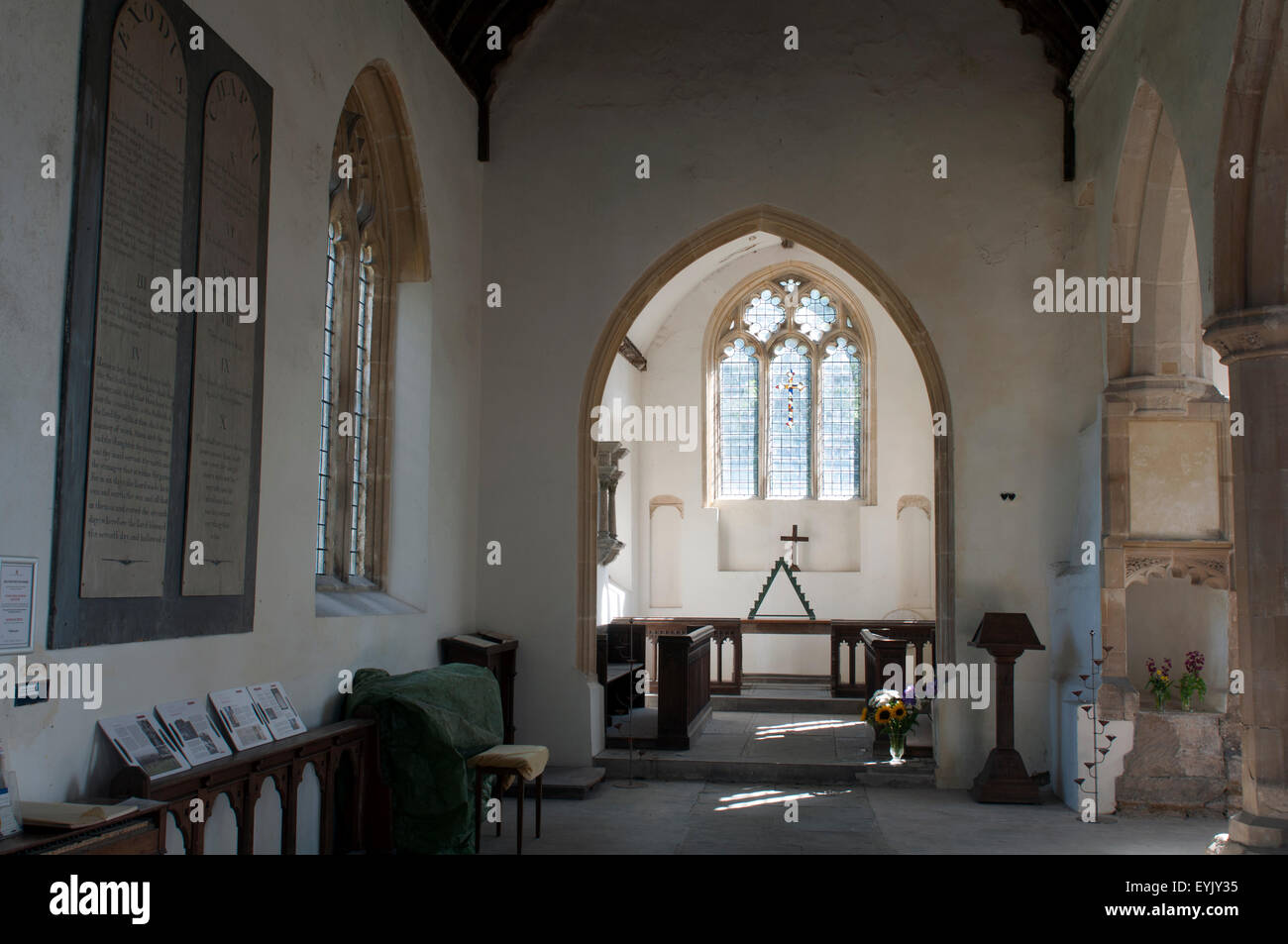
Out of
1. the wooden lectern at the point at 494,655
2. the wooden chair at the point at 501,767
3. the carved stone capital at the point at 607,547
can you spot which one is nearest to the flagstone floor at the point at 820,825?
the wooden chair at the point at 501,767

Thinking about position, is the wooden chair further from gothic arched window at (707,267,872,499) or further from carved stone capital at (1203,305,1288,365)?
gothic arched window at (707,267,872,499)

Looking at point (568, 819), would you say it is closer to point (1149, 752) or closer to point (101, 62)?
point (1149, 752)

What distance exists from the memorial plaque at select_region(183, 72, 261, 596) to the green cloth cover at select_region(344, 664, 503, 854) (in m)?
1.04

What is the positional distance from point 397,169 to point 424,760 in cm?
363

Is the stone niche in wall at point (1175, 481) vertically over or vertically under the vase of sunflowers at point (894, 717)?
over

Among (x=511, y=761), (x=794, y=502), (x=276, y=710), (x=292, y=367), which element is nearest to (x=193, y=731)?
(x=276, y=710)

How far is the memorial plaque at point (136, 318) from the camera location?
12.9 ft

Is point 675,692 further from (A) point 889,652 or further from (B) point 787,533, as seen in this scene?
(B) point 787,533

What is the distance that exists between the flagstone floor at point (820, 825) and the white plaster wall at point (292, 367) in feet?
4.43

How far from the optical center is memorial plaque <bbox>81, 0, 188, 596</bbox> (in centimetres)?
393

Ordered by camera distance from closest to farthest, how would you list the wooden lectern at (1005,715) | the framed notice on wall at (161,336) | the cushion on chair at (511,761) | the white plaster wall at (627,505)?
1. the framed notice on wall at (161,336)
2. the cushion on chair at (511,761)
3. the wooden lectern at (1005,715)
4. the white plaster wall at (627,505)

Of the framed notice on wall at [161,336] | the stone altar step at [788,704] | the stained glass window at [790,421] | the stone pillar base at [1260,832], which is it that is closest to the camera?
the framed notice on wall at [161,336]

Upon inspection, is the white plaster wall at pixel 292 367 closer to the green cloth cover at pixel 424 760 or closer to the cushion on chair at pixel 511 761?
the green cloth cover at pixel 424 760
